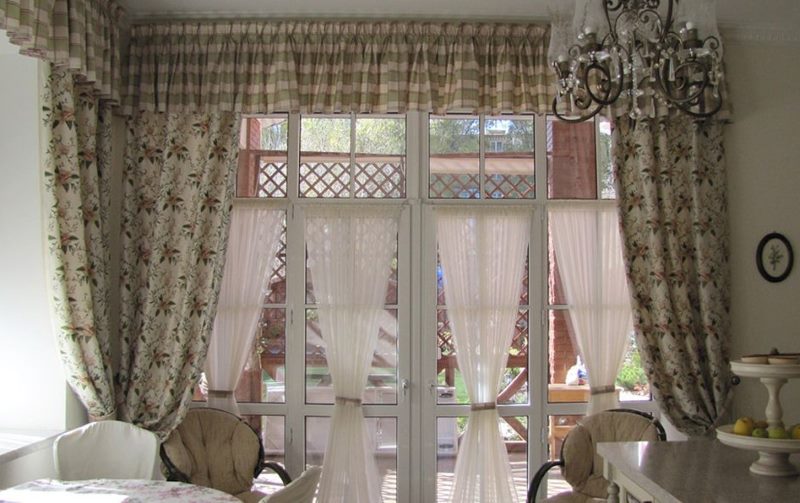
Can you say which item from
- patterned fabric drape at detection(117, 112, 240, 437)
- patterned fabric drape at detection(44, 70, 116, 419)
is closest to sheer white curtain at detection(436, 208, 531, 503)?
patterned fabric drape at detection(117, 112, 240, 437)

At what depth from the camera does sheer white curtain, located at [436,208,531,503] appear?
385 cm

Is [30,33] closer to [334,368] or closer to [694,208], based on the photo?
[334,368]

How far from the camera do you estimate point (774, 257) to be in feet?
12.8

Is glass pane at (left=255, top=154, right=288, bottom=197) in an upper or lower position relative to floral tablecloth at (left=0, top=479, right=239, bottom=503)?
upper

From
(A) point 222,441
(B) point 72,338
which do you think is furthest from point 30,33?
(A) point 222,441

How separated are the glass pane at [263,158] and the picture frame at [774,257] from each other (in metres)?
2.65

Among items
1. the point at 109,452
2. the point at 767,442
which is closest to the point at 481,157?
the point at 767,442

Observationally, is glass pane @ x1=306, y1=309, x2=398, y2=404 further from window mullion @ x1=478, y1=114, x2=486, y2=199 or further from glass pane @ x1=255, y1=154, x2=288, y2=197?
window mullion @ x1=478, y1=114, x2=486, y2=199

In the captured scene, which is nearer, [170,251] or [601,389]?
[170,251]

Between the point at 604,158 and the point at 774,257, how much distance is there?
105cm

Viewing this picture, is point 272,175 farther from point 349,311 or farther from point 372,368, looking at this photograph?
point 372,368

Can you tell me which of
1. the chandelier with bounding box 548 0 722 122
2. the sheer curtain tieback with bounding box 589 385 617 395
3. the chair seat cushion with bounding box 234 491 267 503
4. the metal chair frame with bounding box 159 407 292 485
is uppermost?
the chandelier with bounding box 548 0 722 122

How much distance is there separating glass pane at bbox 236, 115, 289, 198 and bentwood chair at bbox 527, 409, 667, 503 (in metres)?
2.04

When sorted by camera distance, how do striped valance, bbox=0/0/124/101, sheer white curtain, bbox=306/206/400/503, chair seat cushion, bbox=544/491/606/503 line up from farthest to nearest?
1. sheer white curtain, bbox=306/206/400/503
2. chair seat cushion, bbox=544/491/606/503
3. striped valance, bbox=0/0/124/101
